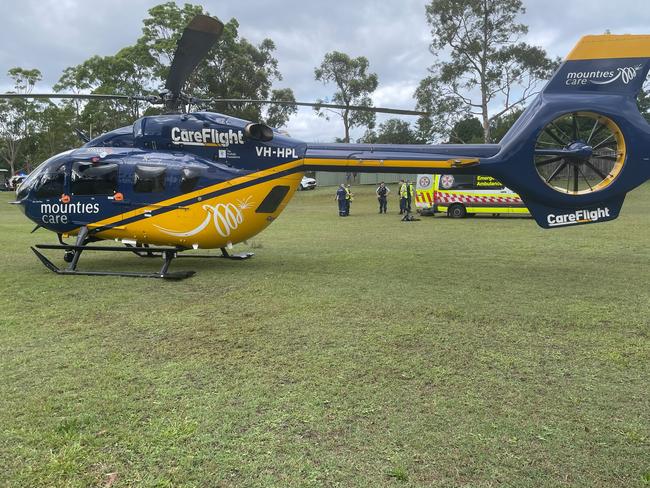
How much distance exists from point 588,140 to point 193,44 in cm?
605

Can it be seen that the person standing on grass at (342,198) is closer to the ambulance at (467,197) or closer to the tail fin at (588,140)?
the ambulance at (467,197)

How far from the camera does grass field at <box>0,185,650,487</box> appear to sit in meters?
2.48

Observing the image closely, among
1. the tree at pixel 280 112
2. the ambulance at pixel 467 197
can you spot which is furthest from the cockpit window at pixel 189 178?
the tree at pixel 280 112

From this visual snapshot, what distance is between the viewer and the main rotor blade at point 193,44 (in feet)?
19.0

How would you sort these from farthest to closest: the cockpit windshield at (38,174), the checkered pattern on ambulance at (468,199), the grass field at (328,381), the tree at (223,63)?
the tree at (223,63) < the checkered pattern on ambulance at (468,199) < the cockpit windshield at (38,174) < the grass field at (328,381)

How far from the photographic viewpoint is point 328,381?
3488mm

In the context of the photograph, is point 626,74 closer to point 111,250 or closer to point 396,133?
point 111,250

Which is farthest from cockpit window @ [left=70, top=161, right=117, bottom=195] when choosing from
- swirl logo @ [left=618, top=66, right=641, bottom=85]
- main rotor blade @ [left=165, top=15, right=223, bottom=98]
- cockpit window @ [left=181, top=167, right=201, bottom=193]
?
swirl logo @ [left=618, top=66, right=641, bottom=85]

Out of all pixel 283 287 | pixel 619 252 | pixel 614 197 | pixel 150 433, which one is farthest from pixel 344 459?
pixel 619 252

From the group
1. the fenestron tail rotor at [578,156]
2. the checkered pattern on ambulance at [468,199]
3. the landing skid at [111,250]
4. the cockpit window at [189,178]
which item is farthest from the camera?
the checkered pattern on ambulance at [468,199]

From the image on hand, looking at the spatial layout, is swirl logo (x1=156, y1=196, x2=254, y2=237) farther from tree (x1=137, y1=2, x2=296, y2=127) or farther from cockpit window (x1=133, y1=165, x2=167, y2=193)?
tree (x1=137, y1=2, x2=296, y2=127)

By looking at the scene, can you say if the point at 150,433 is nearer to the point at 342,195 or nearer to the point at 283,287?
the point at 283,287

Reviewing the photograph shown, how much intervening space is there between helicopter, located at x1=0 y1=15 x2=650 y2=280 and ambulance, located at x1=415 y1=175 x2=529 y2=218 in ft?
36.9

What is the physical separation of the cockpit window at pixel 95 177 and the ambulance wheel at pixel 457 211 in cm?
1502
